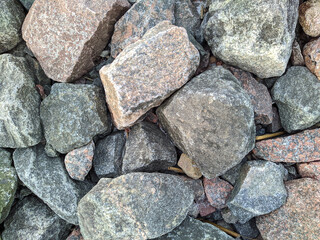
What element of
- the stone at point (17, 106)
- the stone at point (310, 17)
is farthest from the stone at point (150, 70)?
the stone at point (310, 17)

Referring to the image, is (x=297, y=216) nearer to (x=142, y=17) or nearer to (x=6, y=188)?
(x=142, y=17)

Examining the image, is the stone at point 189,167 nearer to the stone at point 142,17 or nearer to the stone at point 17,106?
the stone at point 142,17

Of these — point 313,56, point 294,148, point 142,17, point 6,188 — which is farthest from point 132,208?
point 313,56

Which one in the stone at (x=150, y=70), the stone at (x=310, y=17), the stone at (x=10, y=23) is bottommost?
the stone at (x=310, y=17)

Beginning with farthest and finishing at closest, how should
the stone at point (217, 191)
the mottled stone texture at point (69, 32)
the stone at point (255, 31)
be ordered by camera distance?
1. the stone at point (217, 191)
2. the mottled stone texture at point (69, 32)
3. the stone at point (255, 31)

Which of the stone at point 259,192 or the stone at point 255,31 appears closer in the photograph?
the stone at point 255,31

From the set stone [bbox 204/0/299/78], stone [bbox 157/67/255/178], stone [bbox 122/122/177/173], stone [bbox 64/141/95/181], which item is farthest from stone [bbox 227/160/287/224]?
stone [bbox 64/141/95/181]

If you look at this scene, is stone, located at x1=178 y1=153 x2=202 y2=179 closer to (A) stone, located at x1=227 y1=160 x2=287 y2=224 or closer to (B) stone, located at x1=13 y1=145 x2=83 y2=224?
(A) stone, located at x1=227 y1=160 x2=287 y2=224
